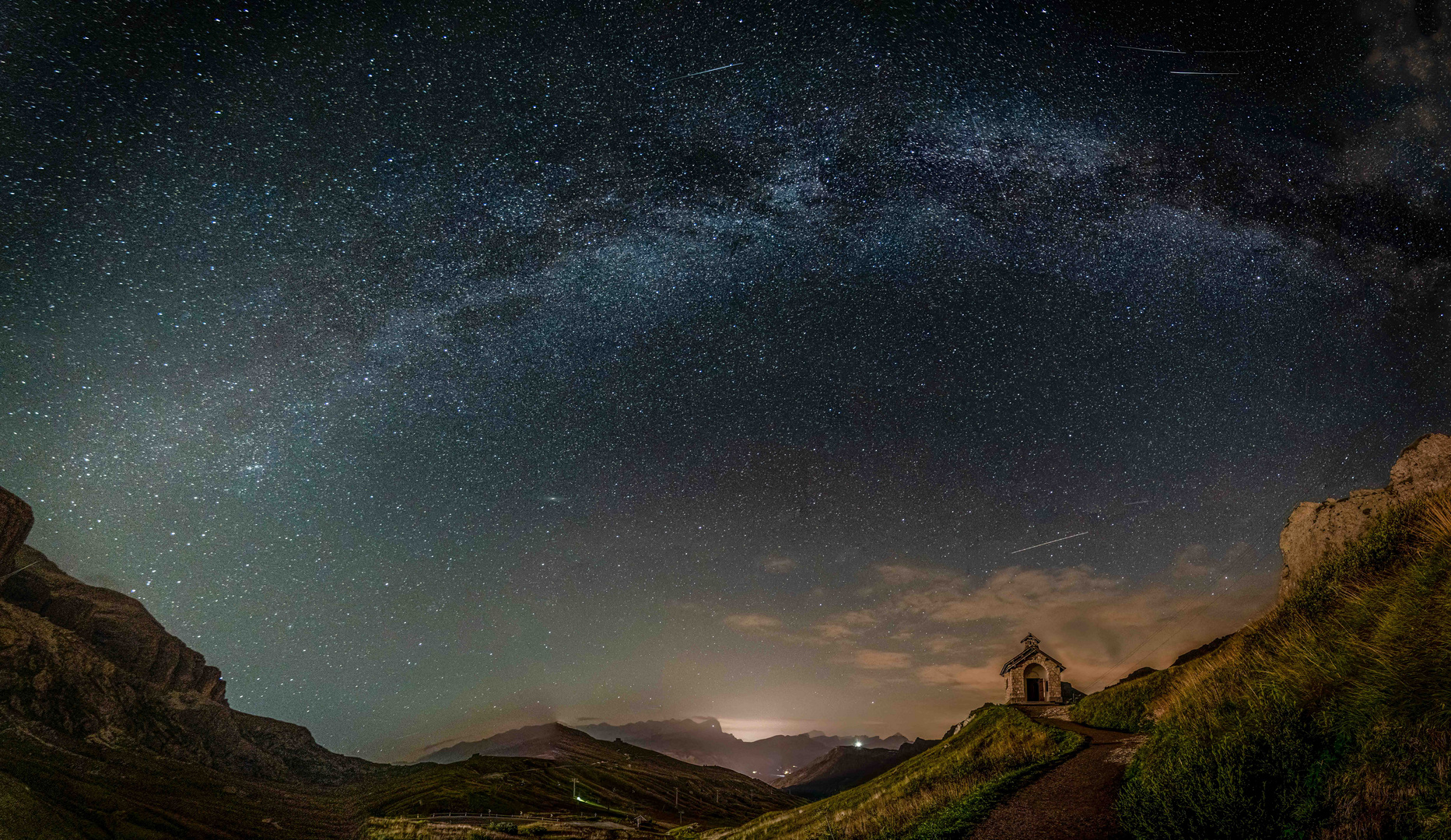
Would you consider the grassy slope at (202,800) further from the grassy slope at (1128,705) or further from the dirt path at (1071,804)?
the dirt path at (1071,804)

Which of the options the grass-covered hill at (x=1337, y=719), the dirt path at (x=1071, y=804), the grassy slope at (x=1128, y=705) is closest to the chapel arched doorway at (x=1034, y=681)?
the grassy slope at (x=1128, y=705)

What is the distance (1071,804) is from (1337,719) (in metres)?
7.36

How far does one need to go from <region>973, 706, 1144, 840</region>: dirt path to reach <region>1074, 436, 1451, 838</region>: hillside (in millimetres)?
1183

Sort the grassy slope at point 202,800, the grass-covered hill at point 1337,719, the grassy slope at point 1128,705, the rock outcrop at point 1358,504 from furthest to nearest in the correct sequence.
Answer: the grassy slope at point 202,800
the rock outcrop at point 1358,504
the grassy slope at point 1128,705
the grass-covered hill at point 1337,719

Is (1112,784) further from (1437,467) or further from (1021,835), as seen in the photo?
(1437,467)

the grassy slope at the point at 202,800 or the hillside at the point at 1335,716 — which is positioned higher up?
the hillside at the point at 1335,716

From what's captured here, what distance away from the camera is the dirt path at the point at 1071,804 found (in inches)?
507

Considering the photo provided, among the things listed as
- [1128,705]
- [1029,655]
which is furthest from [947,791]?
[1029,655]

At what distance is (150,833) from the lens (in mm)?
149500

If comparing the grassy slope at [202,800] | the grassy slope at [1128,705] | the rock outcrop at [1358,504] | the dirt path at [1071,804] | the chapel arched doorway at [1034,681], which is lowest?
the grassy slope at [202,800]

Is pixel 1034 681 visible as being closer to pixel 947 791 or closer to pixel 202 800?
pixel 947 791

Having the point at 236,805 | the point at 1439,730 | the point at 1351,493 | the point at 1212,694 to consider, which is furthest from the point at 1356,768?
the point at 236,805

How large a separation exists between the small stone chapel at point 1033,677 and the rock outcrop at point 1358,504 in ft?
51.1

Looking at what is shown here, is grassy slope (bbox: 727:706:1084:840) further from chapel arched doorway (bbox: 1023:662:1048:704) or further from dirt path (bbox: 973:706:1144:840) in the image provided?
chapel arched doorway (bbox: 1023:662:1048:704)
